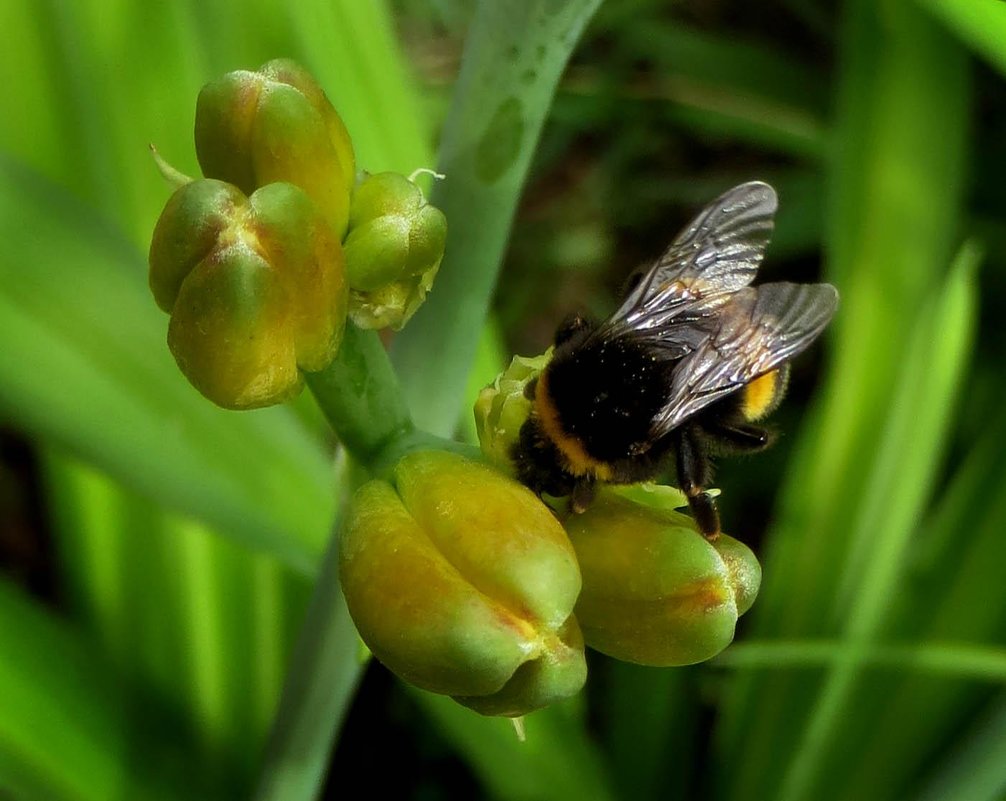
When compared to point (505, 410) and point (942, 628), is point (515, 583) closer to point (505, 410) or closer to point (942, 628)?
point (505, 410)

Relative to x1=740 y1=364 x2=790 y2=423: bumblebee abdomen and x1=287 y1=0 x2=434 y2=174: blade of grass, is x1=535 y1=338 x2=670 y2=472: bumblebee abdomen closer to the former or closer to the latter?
x1=740 y1=364 x2=790 y2=423: bumblebee abdomen

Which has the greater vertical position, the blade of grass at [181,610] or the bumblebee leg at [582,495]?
the bumblebee leg at [582,495]

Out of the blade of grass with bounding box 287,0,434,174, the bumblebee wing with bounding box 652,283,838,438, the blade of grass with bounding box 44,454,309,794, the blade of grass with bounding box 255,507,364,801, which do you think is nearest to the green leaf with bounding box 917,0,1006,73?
the bumblebee wing with bounding box 652,283,838,438

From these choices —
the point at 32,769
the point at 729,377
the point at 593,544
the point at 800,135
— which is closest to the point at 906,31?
the point at 800,135

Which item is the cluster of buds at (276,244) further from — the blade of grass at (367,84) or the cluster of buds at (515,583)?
the blade of grass at (367,84)

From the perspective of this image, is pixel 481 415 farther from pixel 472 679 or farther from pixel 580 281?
pixel 580 281

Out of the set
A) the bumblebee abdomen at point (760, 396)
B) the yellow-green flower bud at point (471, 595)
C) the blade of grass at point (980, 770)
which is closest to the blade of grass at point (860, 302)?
the blade of grass at point (980, 770)
